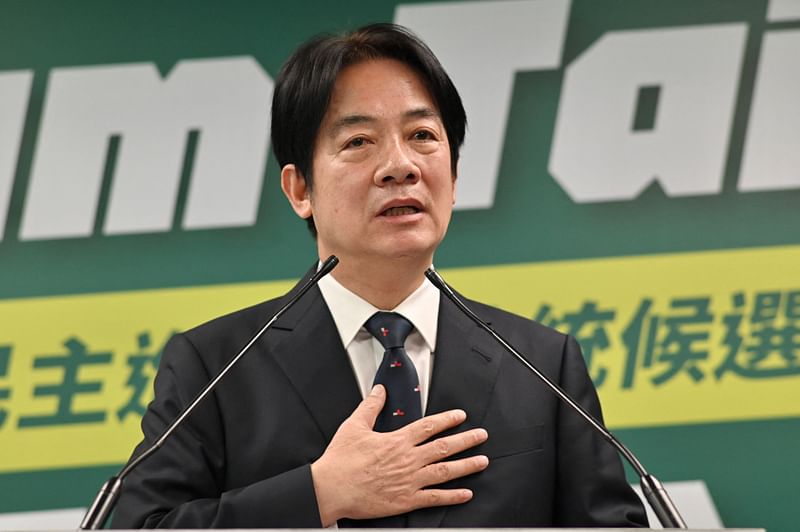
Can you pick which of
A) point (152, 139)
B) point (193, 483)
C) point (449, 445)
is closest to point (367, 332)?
point (449, 445)

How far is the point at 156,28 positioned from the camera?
337 cm

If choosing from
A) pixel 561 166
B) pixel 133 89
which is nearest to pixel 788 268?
pixel 561 166

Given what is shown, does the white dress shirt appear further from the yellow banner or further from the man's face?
the yellow banner

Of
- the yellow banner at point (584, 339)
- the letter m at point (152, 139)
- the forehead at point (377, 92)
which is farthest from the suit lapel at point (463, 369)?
the letter m at point (152, 139)

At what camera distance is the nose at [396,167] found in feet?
6.51

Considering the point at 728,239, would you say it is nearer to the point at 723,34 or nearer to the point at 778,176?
the point at 778,176

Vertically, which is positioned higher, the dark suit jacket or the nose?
the nose

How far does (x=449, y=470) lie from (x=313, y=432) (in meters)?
0.25

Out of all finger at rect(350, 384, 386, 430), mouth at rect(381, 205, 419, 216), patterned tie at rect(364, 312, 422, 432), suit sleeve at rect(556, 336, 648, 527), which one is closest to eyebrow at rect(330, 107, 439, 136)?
mouth at rect(381, 205, 419, 216)

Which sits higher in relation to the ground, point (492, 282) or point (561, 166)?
point (561, 166)

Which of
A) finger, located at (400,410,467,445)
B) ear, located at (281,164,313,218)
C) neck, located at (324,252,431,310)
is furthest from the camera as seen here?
ear, located at (281,164,313,218)

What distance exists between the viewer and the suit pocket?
1.91m

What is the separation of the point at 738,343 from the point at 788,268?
268mm

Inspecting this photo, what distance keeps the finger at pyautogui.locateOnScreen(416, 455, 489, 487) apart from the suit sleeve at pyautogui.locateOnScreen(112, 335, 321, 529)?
0.62 feet
